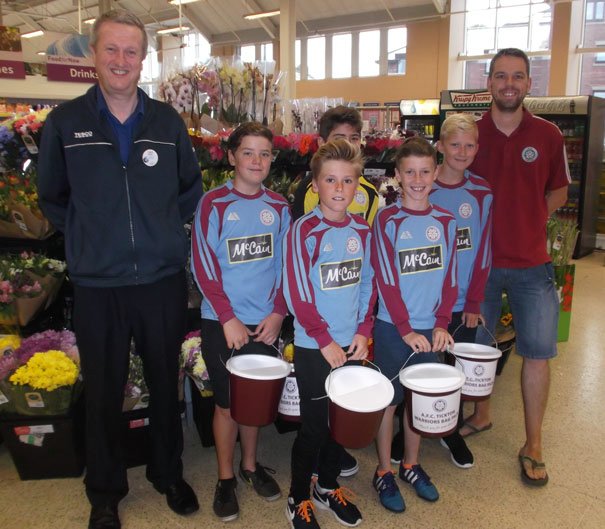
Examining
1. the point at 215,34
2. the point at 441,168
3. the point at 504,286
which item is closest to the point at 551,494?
the point at 504,286

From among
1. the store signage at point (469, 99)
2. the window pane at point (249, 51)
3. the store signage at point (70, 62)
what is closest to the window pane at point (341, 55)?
the window pane at point (249, 51)

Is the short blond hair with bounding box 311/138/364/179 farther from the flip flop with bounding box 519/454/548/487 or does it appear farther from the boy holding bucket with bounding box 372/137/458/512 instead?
the flip flop with bounding box 519/454/548/487

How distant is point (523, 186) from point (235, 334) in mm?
1424

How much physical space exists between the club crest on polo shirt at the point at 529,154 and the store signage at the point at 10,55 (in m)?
8.16

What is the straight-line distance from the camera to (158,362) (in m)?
2.12

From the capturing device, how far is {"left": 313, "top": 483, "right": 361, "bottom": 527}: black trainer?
85.2 inches

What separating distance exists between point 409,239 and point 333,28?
52.4 ft

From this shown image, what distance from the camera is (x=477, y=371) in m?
2.24

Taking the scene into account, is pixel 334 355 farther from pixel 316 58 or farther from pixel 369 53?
pixel 316 58

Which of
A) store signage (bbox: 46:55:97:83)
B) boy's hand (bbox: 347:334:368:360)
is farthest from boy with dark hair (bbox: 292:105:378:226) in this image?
store signage (bbox: 46:55:97:83)

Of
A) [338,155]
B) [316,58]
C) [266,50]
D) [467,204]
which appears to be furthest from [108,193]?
[266,50]

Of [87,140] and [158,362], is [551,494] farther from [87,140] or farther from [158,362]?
[87,140]

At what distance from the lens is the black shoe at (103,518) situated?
82.7 inches

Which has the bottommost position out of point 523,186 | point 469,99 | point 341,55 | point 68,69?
point 523,186
